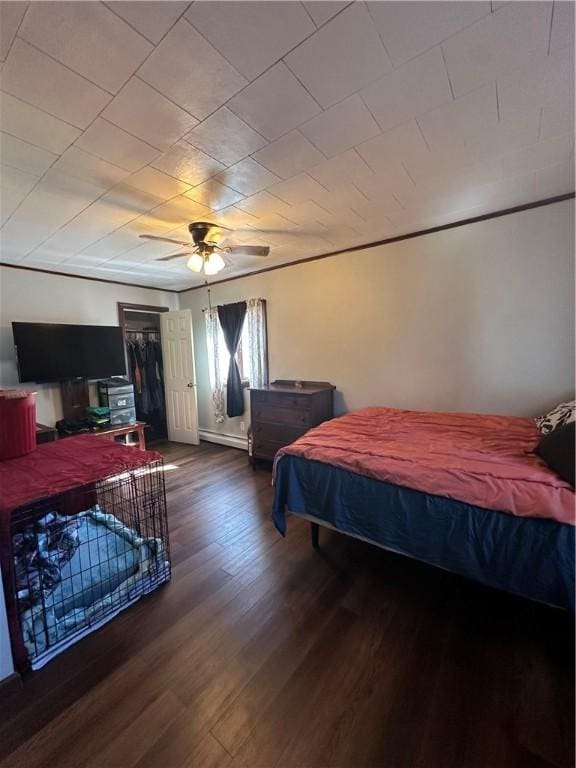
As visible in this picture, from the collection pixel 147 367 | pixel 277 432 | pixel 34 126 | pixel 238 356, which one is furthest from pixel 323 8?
pixel 147 367

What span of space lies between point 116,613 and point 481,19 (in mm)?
3024

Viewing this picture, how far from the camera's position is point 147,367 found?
5.06m

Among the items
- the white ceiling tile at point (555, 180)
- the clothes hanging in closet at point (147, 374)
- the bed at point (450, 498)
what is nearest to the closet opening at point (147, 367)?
the clothes hanging in closet at point (147, 374)

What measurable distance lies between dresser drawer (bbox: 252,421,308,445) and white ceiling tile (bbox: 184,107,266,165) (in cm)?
247

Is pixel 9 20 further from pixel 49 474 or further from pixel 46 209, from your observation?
pixel 49 474

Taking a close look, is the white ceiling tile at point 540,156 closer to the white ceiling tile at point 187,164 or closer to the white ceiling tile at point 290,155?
the white ceiling tile at point 290,155

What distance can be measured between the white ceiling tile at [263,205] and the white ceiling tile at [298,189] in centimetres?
6

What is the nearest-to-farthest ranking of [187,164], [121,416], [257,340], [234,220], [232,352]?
[187,164]
[234,220]
[121,416]
[257,340]
[232,352]

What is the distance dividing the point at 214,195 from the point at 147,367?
11.9ft

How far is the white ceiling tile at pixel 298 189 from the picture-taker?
1952 millimetres

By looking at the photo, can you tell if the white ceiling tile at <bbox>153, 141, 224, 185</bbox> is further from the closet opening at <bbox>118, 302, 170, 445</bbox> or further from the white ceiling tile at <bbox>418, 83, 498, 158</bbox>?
the closet opening at <bbox>118, 302, 170, 445</bbox>

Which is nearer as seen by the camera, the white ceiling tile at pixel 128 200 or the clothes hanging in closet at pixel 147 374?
the white ceiling tile at pixel 128 200

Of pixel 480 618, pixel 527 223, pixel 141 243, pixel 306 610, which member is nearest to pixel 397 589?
pixel 480 618

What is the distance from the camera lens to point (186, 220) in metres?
2.48
